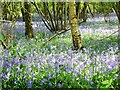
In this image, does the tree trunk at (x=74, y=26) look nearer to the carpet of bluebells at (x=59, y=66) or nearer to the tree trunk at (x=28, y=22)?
the carpet of bluebells at (x=59, y=66)

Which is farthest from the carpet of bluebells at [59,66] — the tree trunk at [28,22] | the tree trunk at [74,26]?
the tree trunk at [28,22]

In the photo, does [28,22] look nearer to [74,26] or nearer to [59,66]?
[74,26]

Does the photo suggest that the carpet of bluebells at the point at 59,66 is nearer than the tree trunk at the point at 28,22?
Yes

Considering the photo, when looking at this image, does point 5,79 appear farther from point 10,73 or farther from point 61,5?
point 61,5

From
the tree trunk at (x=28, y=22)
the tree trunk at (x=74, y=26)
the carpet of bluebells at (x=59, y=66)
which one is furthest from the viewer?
the tree trunk at (x=28, y=22)

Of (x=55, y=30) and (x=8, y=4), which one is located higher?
(x=8, y=4)

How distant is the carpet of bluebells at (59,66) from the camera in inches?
94.0

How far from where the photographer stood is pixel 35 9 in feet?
11.3

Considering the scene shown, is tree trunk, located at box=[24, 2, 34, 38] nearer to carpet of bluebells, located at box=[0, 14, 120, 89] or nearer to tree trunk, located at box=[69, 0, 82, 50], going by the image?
carpet of bluebells, located at box=[0, 14, 120, 89]

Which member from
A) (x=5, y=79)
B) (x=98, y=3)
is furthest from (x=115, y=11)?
(x=5, y=79)

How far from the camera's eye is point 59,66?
101 inches

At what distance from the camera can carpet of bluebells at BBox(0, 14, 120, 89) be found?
7.84 ft

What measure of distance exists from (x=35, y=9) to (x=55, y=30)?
403mm

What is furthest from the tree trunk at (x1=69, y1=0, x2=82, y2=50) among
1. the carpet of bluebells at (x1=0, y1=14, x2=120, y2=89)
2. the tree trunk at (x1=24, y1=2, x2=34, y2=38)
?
the tree trunk at (x1=24, y1=2, x2=34, y2=38)
